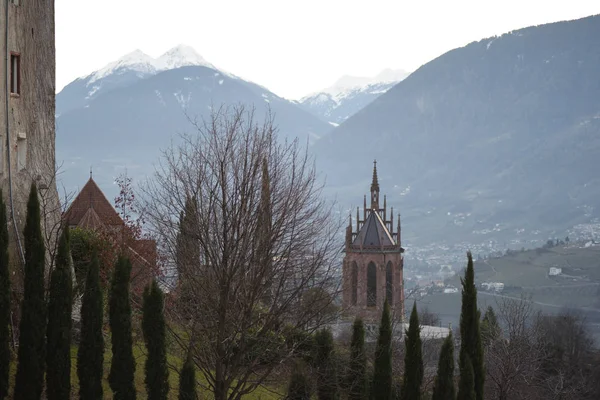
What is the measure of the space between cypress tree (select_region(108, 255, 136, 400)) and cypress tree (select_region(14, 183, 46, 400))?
59.3 inches

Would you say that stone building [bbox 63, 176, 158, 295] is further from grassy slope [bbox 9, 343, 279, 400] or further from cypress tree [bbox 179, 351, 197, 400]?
cypress tree [bbox 179, 351, 197, 400]

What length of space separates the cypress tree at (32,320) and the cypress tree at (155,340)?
216cm

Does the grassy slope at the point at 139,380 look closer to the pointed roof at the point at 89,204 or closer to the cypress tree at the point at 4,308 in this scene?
the cypress tree at the point at 4,308

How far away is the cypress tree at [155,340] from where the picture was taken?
18797 millimetres

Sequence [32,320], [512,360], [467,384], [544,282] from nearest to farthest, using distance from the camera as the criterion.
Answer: [32,320] < [467,384] < [512,360] < [544,282]

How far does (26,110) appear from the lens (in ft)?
74.3

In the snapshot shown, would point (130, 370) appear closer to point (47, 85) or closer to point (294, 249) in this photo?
point (294, 249)

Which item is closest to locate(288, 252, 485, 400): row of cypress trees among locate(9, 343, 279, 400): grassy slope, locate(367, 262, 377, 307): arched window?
locate(9, 343, 279, 400): grassy slope

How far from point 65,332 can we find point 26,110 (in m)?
6.98

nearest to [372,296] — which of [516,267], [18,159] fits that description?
[18,159]

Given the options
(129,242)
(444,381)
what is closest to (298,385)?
(444,381)

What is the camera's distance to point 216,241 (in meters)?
18.7

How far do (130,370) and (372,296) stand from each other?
44640 millimetres

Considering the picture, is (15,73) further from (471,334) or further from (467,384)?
(467,384)
